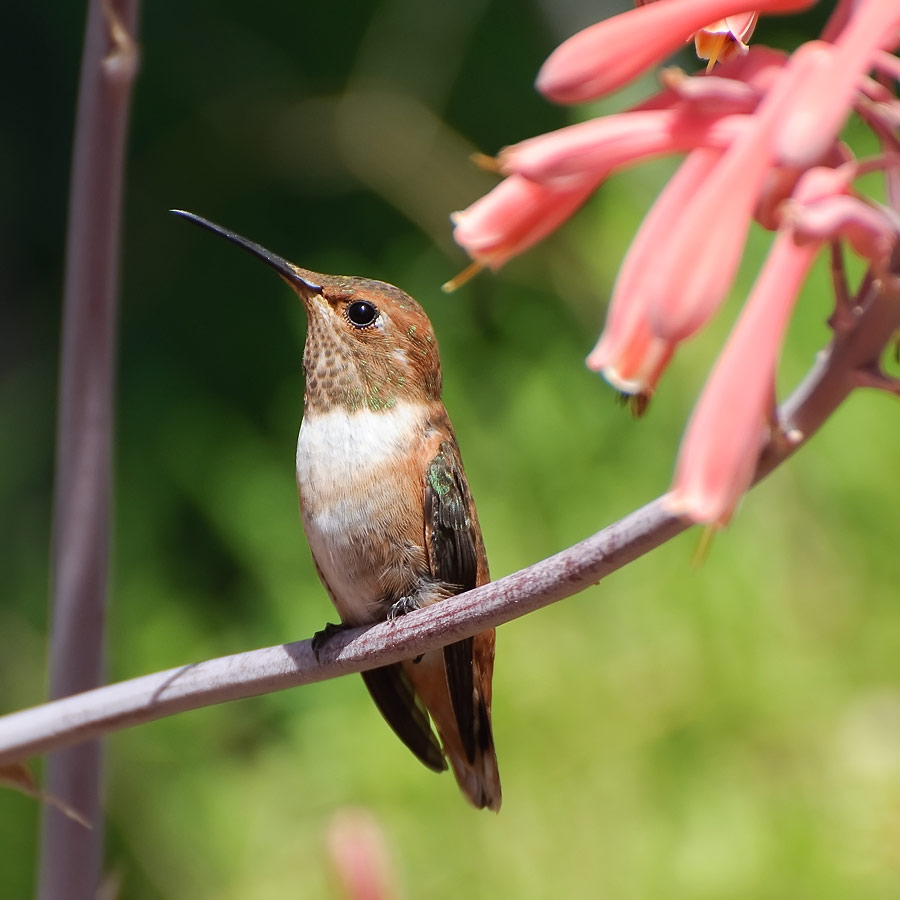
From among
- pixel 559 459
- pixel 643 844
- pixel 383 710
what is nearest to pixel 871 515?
pixel 559 459

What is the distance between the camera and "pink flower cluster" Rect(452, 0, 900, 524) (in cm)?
50

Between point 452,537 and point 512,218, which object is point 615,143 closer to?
point 512,218

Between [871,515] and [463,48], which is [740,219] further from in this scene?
[463,48]

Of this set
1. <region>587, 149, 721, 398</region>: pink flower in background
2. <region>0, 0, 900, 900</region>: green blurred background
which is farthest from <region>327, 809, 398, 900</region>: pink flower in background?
<region>0, 0, 900, 900</region>: green blurred background

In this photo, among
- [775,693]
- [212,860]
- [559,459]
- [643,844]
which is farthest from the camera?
[559,459]

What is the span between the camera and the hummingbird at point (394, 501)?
142cm

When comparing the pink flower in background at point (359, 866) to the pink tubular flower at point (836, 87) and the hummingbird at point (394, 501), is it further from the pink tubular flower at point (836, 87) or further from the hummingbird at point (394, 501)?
the pink tubular flower at point (836, 87)

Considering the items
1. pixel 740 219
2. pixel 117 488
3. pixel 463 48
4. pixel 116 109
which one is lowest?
pixel 117 488

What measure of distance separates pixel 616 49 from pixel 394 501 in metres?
0.90

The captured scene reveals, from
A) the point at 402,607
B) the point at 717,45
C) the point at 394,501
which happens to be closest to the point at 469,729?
the point at 402,607

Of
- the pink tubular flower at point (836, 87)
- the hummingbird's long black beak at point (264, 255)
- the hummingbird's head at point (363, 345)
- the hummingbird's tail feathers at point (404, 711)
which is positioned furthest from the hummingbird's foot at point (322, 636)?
the pink tubular flower at point (836, 87)

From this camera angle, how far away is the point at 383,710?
1.51 meters

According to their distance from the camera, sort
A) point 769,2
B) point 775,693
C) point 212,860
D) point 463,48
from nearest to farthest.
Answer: point 769,2 → point 775,693 → point 212,860 → point 463,48

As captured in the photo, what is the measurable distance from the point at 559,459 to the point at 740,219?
2.18 metres
